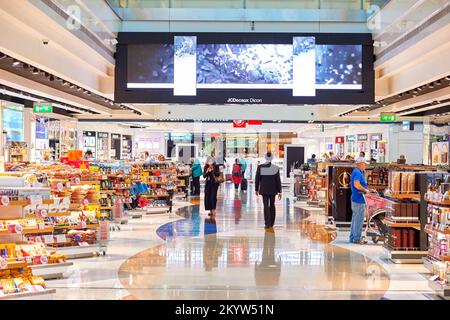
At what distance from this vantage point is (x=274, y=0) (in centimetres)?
1210

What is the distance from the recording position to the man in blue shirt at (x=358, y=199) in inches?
418

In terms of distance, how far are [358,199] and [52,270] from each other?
580 cm

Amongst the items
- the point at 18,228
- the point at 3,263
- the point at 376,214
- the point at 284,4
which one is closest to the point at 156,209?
the point at 284,4

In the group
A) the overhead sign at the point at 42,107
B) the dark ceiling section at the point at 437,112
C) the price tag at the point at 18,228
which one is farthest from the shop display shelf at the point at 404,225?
the dark ceiling section at the point at 437,112

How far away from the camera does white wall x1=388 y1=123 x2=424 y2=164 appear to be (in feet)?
93.5

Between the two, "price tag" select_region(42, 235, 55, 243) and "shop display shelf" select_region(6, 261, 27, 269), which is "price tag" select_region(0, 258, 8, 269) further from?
"price tag" select_region(42, 235, 55, 243)

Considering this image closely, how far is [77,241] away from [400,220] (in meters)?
4.90

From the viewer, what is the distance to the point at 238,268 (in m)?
8.02

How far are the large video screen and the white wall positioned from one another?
18842 mm

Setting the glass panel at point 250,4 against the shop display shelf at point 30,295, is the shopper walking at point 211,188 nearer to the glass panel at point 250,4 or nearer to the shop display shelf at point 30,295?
the glass panel at point 250,4

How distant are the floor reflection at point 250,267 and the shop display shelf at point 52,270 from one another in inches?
28.0

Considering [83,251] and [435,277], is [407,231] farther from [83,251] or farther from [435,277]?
[83,251]
